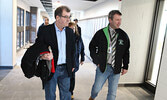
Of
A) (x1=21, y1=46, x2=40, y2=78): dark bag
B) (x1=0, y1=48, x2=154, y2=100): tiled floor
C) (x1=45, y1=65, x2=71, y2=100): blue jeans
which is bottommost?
(x1=0, y1=48, x2=154, y2=100): tiled floor

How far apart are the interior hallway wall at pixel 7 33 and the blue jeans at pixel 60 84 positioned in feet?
10.5

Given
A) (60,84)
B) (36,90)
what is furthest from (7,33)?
(60,84)

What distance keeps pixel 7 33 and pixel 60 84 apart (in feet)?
10.7

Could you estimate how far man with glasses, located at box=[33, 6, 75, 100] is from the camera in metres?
1.61

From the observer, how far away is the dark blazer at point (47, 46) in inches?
58.9

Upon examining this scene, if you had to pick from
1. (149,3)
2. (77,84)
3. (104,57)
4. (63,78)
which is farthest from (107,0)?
(63,78)

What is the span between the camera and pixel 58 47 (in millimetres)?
1670

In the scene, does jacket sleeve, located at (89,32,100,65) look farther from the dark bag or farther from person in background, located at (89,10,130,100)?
the dark bag

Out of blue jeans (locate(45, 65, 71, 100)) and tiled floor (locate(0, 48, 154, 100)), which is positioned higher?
blue jeans (locate(45, 65, 71, 100))

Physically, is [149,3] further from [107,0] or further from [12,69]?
[12,69]

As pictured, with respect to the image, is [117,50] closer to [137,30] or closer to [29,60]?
[29,60]

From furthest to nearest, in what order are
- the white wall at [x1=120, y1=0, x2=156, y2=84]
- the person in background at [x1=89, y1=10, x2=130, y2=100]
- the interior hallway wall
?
the interior hallway wall
the white wall at [x1=120, y1=0, x2=156, y2=84]
the person in background at [x1=89, y1=10, x2=130, y2=100]

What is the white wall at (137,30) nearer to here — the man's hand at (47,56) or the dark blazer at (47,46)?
the dark blazer at (47,46)

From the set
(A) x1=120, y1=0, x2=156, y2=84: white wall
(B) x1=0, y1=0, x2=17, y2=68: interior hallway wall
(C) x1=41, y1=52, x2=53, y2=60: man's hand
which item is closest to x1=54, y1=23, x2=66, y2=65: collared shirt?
(C) x1=41, y1=52, x2=53, y2=60: man's hand
